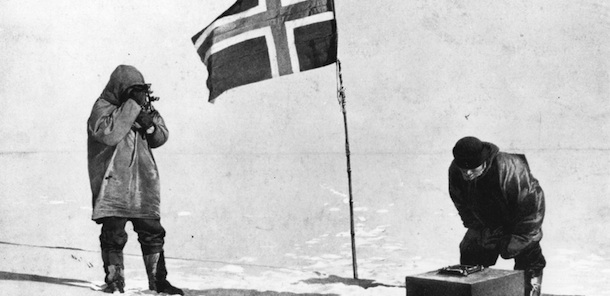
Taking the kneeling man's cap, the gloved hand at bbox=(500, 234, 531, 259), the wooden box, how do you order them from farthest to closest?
the gloved hand at bbox=(500, 234, 531, 259) → the kneeling man's cap → the wooden box

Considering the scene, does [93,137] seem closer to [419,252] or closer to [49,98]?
[49,98]

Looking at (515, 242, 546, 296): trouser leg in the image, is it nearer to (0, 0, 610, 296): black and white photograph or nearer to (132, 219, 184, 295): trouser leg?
(0, 0, 610, 296): black and white photograph

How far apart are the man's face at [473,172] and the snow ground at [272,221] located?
15.2 inches

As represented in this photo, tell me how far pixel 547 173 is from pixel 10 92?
125 inches

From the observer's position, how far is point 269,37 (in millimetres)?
4531

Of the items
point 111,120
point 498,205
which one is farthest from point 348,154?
point 111,120

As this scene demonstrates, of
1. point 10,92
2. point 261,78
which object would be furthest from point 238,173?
point 10,92

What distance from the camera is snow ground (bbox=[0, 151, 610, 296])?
14.5 feet

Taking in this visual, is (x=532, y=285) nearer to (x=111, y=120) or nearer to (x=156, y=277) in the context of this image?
(x=156, y=277)

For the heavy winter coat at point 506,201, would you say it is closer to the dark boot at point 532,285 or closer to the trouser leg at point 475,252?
the trouser leg at point 475,252

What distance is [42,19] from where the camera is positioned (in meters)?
4.93

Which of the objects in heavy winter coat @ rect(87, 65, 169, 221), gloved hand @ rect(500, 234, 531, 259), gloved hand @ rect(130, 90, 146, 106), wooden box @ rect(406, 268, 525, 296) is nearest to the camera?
wooden box @ rect(406, 268, 525, 296)

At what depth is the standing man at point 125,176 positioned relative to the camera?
4383 mm

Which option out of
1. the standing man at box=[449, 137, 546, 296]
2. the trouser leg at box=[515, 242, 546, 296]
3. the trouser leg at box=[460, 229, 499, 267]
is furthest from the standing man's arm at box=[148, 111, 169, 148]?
the trouser leg at box=[515, 242, 546, 296]
